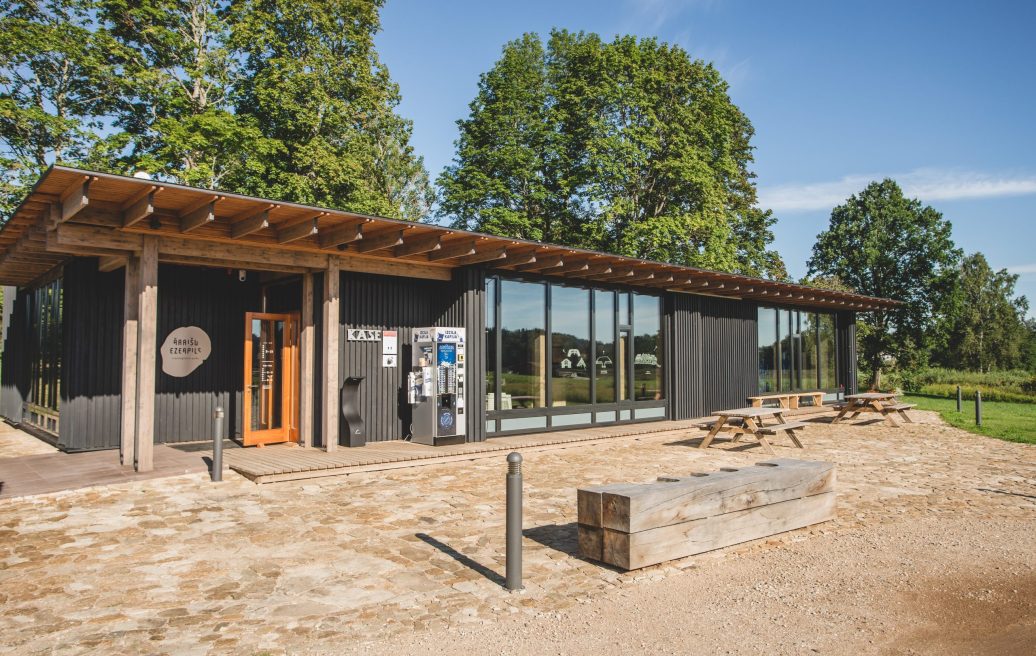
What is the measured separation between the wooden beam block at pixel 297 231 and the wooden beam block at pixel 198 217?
1141mm

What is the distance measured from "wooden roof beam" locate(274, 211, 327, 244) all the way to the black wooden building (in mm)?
28

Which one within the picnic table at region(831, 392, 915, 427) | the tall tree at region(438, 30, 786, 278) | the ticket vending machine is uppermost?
the tall tree at region(438, 30, 786, 278)

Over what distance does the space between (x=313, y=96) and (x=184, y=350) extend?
43.5 feet

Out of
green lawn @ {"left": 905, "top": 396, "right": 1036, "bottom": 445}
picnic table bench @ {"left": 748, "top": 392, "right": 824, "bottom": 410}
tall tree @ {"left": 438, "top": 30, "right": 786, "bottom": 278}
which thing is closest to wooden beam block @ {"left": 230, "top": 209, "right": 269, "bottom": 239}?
picnic table bench @ {"left": 748, "top": 392, "right": 824, "bottom": 410}

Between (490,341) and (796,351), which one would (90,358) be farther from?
(796,351)

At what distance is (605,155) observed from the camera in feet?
80.2

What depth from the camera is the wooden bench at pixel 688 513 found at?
15.2 feet

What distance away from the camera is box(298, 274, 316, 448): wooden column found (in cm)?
1010

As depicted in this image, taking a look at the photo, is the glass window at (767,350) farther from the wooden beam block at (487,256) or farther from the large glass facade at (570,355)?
the wooden beam block at (487,256)

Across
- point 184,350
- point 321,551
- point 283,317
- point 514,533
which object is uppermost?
point 283,317

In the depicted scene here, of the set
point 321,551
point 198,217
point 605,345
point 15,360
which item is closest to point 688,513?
point 321,551

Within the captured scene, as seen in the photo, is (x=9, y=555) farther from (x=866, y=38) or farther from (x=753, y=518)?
(x=866, y=38)

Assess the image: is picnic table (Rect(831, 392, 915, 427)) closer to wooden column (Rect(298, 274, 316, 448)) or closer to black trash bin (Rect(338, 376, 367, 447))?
black trash bin (Rect(338, 376, 367, 447))

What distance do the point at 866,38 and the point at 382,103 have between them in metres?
16.7
